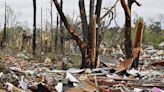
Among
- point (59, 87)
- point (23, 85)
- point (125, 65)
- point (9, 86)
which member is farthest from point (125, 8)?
point (9, 86)

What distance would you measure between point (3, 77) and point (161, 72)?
4.64m

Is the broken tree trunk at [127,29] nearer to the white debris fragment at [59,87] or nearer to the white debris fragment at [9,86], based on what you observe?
the white debris fragment at [59,87]

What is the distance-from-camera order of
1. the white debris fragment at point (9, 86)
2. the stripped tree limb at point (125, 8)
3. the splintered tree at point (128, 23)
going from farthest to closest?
1. the splintered tree at point (128, 23)
2. the stripped tree limb at point (125, 8)
3. the white debris fragment at point (9, 86)

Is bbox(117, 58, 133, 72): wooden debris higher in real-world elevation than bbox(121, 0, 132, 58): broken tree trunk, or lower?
lower

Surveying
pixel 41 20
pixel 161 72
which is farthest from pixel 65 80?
pixel 41 20

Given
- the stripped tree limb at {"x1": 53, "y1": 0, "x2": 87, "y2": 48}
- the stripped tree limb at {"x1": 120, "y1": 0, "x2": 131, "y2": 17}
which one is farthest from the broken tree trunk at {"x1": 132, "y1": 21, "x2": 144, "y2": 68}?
the stripped tree limb at {"x1": 53, "y1": 0, "x2": 87, "y2": 48}

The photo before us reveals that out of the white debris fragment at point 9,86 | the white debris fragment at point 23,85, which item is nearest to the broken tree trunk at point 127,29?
the white debris fragment at point 23,85

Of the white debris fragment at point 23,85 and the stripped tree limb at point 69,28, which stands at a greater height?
the stripped tree limb at point 69,28

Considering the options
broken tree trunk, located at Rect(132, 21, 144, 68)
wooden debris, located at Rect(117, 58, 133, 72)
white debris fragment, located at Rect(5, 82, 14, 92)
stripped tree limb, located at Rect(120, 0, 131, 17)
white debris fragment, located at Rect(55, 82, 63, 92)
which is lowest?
white debris fragment, located at Rect(55, 82, 63, 92)

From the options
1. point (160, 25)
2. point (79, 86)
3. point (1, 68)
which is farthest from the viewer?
point (160, 25)

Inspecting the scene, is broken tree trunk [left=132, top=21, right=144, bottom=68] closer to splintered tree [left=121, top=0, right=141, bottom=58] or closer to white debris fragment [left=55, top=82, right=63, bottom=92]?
splintered tree [left=121, top=0, right=141, bottom=58]

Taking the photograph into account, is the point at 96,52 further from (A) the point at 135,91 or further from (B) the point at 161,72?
(A) the point at 135,91

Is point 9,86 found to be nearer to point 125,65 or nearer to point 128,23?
point 125,65

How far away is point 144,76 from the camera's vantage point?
9.73 meters
